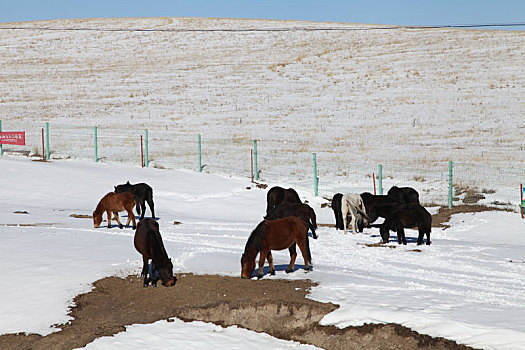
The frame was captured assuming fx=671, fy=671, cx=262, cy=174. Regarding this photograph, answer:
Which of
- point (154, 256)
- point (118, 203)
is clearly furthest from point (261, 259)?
point (118, 203)

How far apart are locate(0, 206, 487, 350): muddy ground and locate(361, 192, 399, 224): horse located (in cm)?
782

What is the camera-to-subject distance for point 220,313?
36.2 feet

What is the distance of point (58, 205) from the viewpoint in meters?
26.4

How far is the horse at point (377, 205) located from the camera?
19916mm

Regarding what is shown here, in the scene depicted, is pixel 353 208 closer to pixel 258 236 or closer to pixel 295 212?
pixel 295 212

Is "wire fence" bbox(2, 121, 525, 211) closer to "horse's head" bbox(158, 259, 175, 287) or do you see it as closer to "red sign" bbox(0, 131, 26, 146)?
"red sign" bbox(0, 131, 26, 146)

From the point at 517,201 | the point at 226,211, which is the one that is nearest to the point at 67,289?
the point at 226,211

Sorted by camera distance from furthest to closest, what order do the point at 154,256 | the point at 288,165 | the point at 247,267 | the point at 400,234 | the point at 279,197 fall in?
1. the point at 288,165
2. the point at 279,197
3. the point at 400,234
4. the point at 247,267
5. the point at 154,256

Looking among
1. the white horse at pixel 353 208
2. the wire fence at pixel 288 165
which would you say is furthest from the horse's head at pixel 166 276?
the wire fence at pixel 288 165

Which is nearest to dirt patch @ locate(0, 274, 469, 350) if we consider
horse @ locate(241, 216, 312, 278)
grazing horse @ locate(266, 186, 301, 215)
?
horse @ locate(241, 216, 312, 278)

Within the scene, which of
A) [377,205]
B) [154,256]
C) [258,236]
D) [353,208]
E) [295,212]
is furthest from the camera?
[353,208]

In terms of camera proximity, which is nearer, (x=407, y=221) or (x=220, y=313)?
(x=220, y=313)

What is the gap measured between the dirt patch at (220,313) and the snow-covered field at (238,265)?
0.85 ft

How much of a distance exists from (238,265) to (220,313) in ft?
11.2
